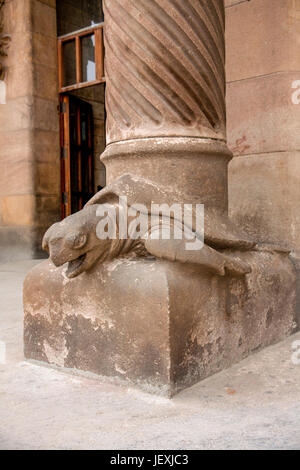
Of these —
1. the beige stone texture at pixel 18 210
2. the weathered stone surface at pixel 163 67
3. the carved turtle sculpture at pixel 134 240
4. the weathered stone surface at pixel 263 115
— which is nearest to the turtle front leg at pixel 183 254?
the carved turtle sculpture at pixel 134 240

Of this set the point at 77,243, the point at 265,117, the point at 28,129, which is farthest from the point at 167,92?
the point at 28,129

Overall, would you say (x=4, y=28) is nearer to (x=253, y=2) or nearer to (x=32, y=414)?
(x=253, y=2)

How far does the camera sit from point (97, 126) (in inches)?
321

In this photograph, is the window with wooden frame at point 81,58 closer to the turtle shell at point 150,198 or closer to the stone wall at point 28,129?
the stone wall at point 28,129

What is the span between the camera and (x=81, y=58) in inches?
238

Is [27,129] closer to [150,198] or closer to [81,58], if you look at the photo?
[81,58]

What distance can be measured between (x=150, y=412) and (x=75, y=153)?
18.8 feet

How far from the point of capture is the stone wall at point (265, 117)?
2.79 metres

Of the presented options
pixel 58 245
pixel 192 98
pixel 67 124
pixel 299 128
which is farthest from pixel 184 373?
pixel 67 124

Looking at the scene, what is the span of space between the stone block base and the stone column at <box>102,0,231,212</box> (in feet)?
1.56

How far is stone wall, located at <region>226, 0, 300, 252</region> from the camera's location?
279cm

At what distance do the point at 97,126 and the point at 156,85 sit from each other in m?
6.25

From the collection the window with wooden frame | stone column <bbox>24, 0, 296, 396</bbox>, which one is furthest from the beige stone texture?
stone column <bbox>24, 0, 296, 396</bbox>
